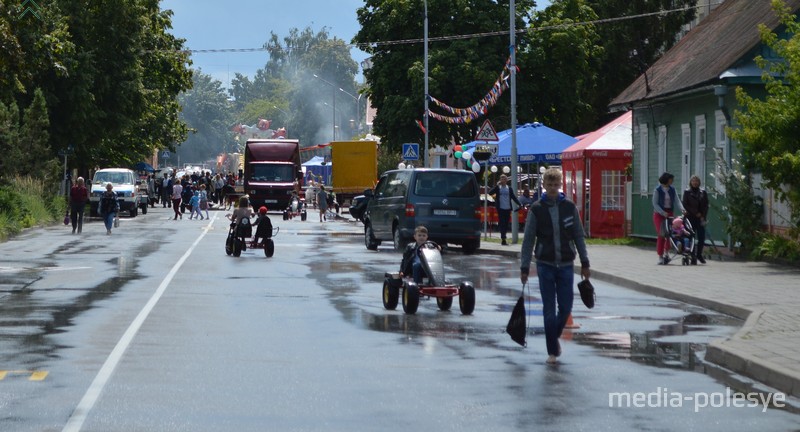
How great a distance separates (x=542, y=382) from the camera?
1088 centimetres

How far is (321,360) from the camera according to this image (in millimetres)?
12227

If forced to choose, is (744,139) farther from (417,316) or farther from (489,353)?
(489,353)

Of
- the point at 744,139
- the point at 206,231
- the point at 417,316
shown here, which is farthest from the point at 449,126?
the point at 417,316

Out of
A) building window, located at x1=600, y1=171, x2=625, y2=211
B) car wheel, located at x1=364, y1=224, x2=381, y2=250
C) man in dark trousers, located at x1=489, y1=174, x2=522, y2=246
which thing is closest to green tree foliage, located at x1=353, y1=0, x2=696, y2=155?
building window, located at x1=600, y1=171, x2=625, y2=211

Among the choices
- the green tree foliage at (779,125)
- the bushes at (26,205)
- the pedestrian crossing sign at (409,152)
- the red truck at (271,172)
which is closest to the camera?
the green tree foliage at (779,125)

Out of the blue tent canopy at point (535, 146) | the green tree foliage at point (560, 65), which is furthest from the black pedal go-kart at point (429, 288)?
the green tree foliage at point (560, 65)

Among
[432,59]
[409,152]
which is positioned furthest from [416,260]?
[432,59]

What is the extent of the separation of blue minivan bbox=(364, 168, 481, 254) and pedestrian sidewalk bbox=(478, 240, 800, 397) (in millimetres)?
1080

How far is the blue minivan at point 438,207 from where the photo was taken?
3144 centimetres

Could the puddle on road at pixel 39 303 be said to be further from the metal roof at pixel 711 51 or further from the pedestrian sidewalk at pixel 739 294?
the metal roof at pixel 711 51

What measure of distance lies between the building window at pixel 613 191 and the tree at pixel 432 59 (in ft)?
66.7

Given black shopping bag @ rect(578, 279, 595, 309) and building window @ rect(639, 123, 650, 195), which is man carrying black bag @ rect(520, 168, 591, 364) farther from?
building window @ rect(639, 123, 650, 195)

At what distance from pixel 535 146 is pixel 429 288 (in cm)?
2646

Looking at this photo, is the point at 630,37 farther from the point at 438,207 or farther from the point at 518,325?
the point at 518,325
